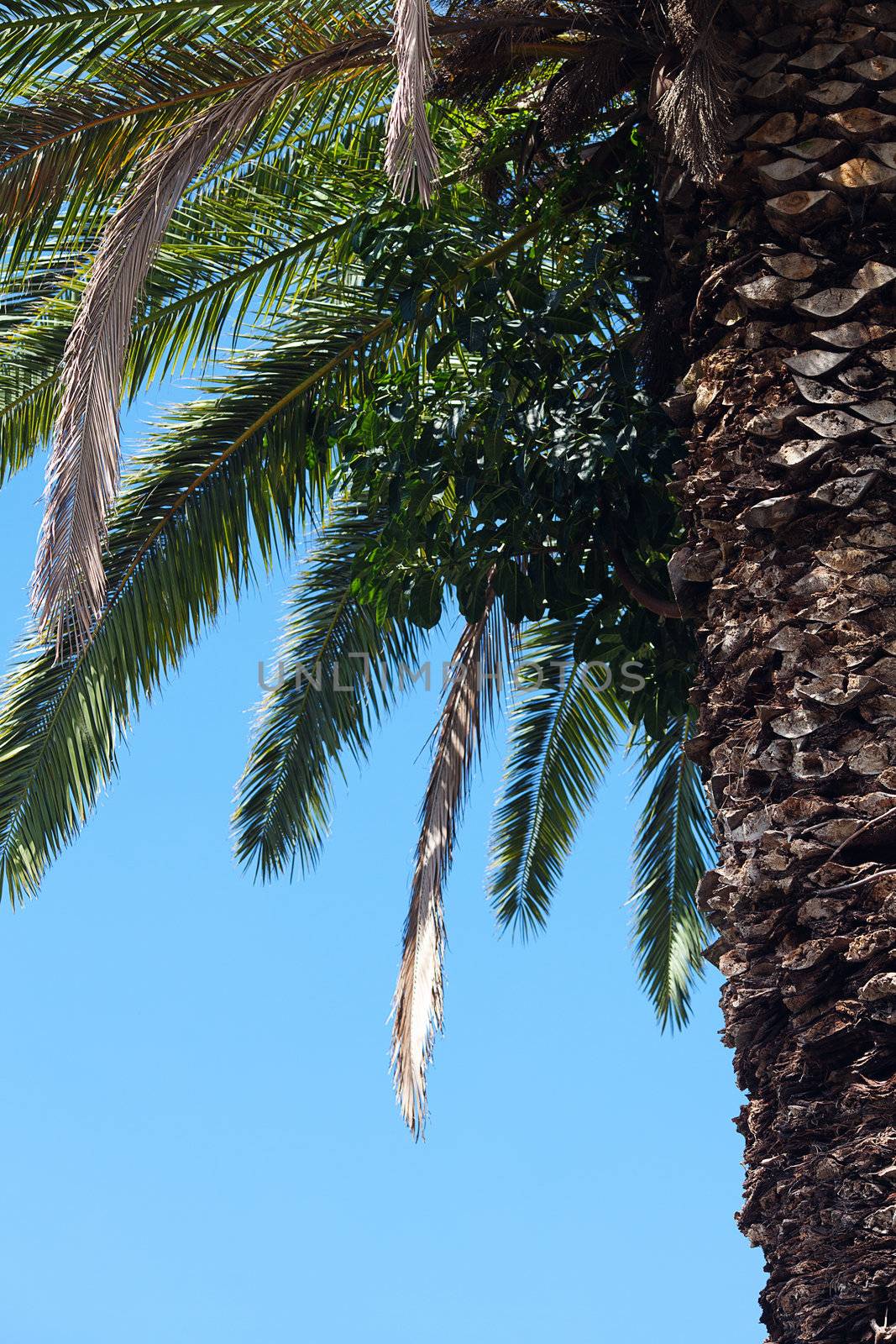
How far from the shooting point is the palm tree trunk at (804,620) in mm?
3834

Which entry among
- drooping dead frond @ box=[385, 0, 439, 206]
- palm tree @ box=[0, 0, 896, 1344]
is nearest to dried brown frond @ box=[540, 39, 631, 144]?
palm tree @ box=[0, 0, 896, 1344]

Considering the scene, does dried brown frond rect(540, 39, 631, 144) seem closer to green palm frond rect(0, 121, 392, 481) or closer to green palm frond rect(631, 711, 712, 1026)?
green palm frond rect(0, 121, 392, 481)

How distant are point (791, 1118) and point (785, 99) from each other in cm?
302

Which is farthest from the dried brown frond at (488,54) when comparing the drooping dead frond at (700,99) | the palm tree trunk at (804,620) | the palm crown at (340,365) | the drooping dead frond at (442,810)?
the drooping dead frond at (442,810)

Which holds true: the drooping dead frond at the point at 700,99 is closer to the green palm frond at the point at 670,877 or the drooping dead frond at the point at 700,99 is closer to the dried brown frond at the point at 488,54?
the dried brown frond at the point at 488,54

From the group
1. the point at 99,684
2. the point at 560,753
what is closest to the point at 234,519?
the point at 99,684

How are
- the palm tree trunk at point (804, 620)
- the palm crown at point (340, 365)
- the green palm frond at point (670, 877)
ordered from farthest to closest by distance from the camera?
the green palm frond at point (670, 877), the palm crown at point (340, 365), the palm tree trunk at point (804, 620)

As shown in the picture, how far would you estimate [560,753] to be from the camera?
29.2 feet

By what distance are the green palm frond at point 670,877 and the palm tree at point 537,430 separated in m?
0.05

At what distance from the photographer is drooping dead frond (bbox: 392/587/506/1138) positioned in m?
6.91

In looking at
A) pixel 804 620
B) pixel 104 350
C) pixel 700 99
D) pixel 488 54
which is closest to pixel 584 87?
pixel 488 54

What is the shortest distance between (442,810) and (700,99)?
372 cm

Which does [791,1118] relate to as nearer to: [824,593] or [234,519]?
[824,593]

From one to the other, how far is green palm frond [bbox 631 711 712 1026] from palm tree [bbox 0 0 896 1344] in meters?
0.05
